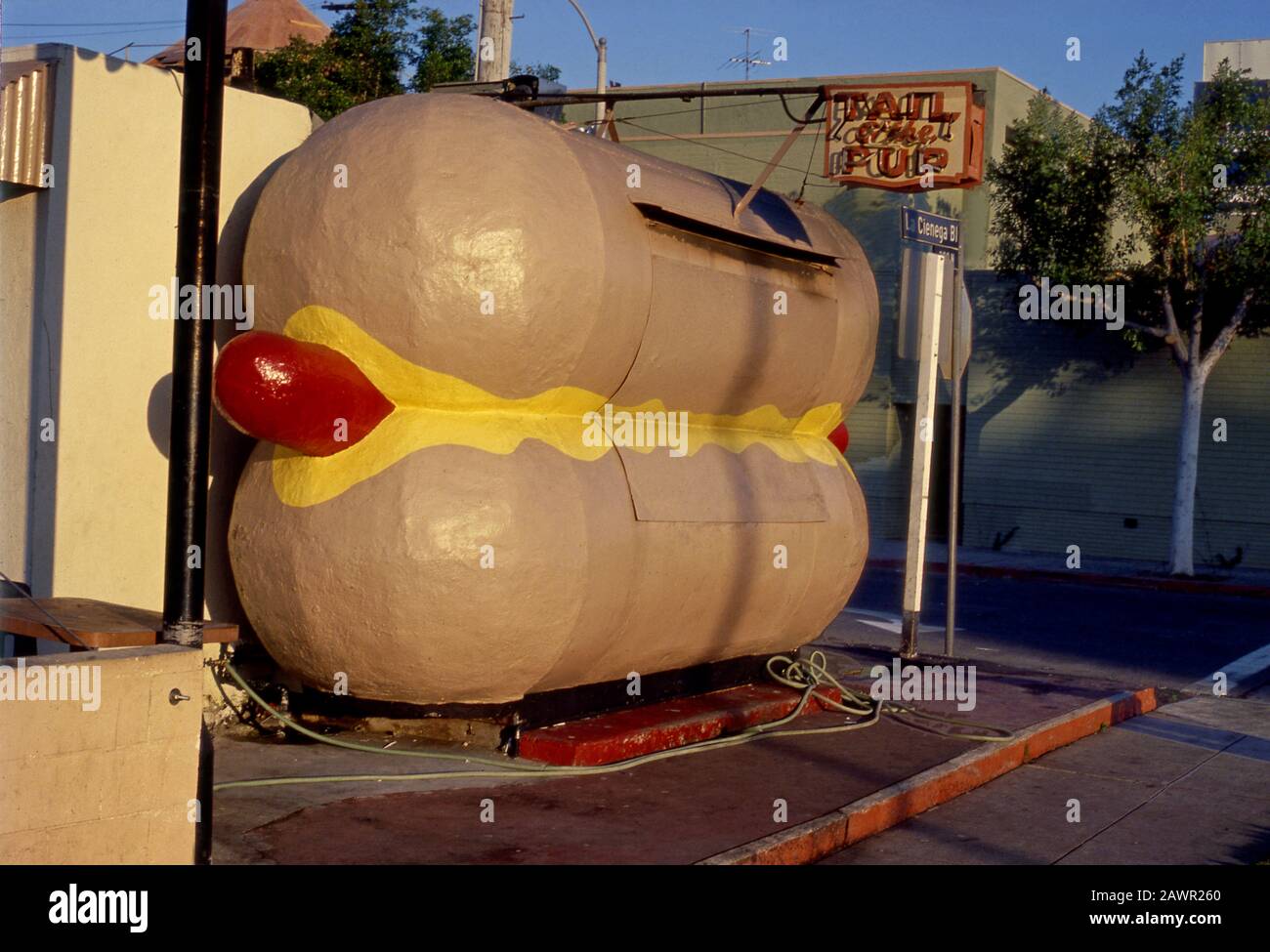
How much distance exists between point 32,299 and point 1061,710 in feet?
23.6

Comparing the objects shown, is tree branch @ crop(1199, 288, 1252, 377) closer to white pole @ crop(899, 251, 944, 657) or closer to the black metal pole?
white pole @ crop(899, 251, 944, 657)

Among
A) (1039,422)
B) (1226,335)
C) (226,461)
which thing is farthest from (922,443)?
(1039,422)

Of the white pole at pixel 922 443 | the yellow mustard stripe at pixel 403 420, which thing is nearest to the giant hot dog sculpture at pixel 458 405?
→ the yellow mustard stripe at pixel 403 420

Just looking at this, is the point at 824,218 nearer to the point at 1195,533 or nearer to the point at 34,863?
the point at 34,863

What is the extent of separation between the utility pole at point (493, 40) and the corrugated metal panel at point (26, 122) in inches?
189

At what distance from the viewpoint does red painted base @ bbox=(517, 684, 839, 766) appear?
24.8ft

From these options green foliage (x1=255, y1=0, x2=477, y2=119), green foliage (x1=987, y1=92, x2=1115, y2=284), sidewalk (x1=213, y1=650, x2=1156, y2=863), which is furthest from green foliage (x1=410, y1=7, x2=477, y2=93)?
sidewalk (x1=213, y1=650, x2=1156, y2=863)

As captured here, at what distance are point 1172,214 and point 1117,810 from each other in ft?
49.8

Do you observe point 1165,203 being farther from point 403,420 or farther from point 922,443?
point 403,420

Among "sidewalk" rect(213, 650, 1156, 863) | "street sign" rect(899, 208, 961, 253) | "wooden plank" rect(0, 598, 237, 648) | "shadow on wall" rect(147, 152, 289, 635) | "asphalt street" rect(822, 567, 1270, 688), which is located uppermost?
"street sign" rect(899, 208, 961, 253)

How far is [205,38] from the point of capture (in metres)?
→ 5.40

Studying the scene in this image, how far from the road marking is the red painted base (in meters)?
4.57

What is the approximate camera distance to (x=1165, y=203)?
69.1ft
